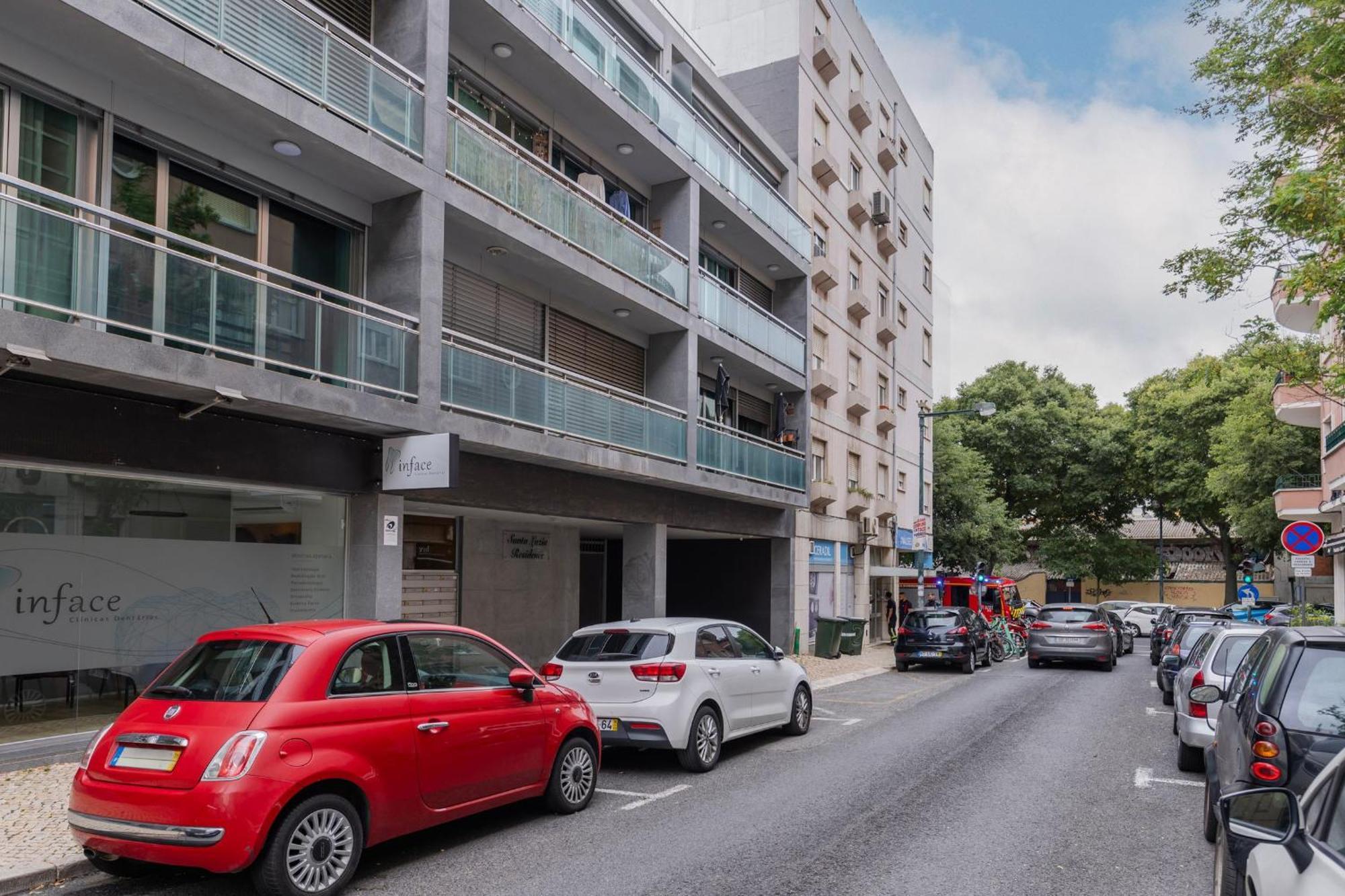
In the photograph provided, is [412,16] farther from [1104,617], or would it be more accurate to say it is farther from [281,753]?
[1104,617]

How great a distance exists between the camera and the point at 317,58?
447 inches

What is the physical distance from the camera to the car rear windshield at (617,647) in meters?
10.3

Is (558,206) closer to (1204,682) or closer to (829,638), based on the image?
(1204,682)

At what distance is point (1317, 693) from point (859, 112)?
28.8 meters

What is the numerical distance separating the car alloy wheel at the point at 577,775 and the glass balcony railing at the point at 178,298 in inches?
201

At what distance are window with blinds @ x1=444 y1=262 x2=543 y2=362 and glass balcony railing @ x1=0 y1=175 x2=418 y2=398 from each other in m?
2.69

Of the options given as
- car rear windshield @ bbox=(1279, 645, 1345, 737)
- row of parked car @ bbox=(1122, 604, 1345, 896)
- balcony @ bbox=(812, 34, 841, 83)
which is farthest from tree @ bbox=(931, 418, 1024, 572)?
car rear windshield @ bbox=(1279, 645, 1345, 737)

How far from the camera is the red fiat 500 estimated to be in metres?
5.61

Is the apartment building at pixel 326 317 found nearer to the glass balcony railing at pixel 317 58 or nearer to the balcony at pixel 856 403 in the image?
the glass balcony railing at pixel 317 58

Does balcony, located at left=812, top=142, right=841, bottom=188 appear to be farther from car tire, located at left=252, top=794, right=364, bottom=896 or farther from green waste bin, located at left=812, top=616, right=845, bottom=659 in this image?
car tire, located at left=252, top=794, right=364, bottom=896

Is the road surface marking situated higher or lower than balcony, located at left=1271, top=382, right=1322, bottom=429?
lower

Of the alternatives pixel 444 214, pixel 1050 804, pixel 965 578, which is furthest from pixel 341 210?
pixel 965 578

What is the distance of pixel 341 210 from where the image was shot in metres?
12.8

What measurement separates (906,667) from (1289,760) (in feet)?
59.4
